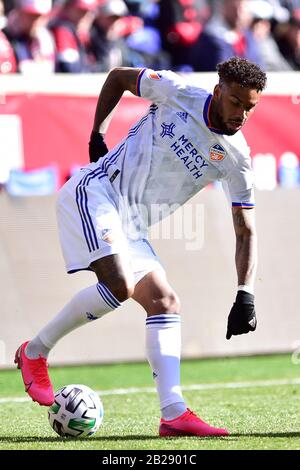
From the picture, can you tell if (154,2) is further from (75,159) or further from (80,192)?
(80,192)

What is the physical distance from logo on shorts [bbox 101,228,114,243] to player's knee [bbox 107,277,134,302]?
26 cm

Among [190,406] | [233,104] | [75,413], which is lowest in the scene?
[190,406]

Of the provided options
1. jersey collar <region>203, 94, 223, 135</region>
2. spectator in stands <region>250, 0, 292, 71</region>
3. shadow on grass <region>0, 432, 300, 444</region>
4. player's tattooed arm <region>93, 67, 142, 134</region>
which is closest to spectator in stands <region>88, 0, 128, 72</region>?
spectator in stands <region>250, 0, 292, 71</region>

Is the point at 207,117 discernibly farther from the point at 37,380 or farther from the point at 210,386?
the point at 210,386

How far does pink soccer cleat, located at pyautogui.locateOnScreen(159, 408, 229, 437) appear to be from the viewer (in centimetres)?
525

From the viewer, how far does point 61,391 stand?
18.5 ft

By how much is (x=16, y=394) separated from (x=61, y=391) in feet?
7.60

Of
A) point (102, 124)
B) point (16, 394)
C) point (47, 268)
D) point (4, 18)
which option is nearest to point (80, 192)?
point (102, 124)

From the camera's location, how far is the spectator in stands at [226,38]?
11703 mm

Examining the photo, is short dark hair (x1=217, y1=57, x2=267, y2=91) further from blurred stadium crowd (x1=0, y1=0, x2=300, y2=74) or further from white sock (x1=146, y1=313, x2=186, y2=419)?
blurred stadium crowd (x1=0, y1=0, x2=300, y2=74)

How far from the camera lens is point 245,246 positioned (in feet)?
18.4

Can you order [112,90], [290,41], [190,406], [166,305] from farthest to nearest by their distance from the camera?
[290,41] → [190,406] → [112,90] → [166,305]

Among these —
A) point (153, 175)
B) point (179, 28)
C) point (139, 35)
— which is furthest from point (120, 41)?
point (153, 175)

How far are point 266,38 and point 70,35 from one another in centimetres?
322
